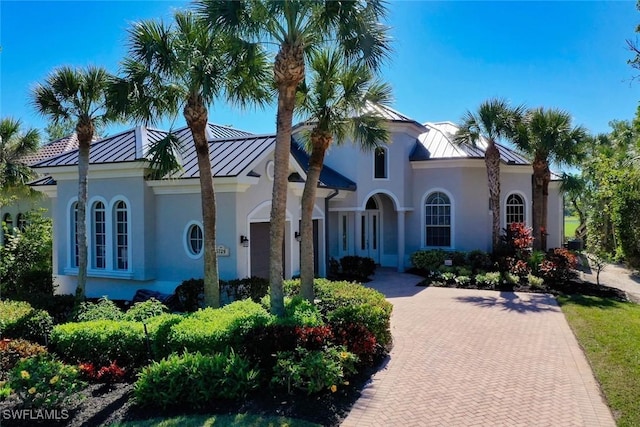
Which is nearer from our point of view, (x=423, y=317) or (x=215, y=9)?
(x=215, y=9)

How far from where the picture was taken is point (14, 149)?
66.5ft

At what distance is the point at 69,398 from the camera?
6.86 m

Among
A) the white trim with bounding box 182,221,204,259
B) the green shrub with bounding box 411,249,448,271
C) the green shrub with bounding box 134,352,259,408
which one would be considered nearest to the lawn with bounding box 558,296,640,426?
the green shrub with bounding box 134,352,259,408

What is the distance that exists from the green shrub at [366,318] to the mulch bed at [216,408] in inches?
81.0

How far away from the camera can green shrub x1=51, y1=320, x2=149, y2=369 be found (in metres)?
8.57

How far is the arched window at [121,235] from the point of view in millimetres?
15727

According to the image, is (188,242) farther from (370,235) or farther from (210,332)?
(370,235)

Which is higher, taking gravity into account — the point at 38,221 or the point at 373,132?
the point at 373,132

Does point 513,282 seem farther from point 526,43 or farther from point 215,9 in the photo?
point 215,9

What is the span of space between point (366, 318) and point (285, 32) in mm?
6479

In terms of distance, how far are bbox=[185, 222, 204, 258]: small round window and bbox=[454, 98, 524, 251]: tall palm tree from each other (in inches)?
503

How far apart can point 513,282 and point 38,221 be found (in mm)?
20640

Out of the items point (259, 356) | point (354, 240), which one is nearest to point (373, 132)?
point (259, 356)

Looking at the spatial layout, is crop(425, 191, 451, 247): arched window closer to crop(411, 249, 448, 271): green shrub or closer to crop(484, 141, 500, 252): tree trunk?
crop(411, 249, 448, 271): green shrub
